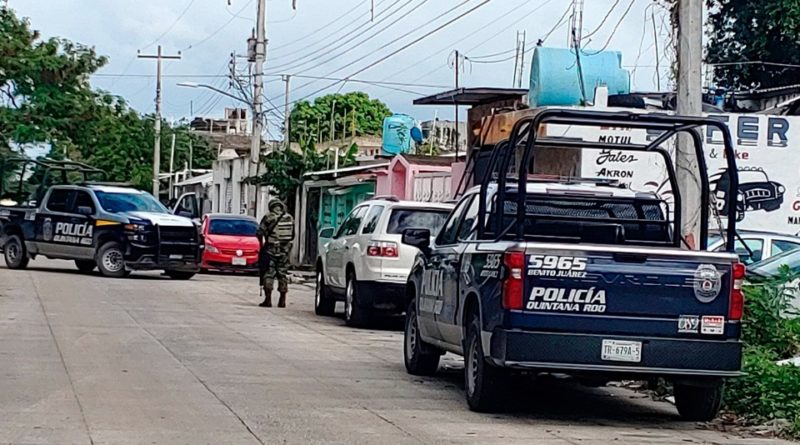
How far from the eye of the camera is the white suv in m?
19.0

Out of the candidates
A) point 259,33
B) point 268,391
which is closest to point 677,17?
point 268,391

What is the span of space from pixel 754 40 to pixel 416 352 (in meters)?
24.9

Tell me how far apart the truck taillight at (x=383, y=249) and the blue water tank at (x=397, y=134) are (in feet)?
73.5

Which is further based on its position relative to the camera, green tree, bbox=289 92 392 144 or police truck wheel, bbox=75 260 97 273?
green tree, bbox=289 92 392 144

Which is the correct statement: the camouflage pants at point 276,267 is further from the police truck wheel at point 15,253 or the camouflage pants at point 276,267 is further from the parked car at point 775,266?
the police truck wheel at point 15,253

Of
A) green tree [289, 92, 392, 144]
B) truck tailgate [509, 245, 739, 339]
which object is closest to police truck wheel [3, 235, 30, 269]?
truck tailgate [509, 245, 739, 339]

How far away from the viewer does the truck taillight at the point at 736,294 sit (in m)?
10.6

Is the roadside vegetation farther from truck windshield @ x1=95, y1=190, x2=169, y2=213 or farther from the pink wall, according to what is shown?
the pink wall

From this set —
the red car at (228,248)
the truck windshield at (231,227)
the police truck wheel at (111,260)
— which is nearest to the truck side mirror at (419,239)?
the police truck wheel at (111,260)

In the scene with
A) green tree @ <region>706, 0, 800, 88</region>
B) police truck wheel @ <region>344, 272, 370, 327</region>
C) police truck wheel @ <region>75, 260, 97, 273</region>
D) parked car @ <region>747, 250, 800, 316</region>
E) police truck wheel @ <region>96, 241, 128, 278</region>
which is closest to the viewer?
parked car @ <region>747, 250, 800, 316</region>

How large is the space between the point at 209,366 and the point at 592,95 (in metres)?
13.1

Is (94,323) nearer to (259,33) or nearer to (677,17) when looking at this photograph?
(677,17)

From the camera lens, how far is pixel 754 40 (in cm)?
3622

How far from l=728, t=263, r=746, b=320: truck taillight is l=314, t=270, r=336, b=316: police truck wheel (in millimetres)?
11750
